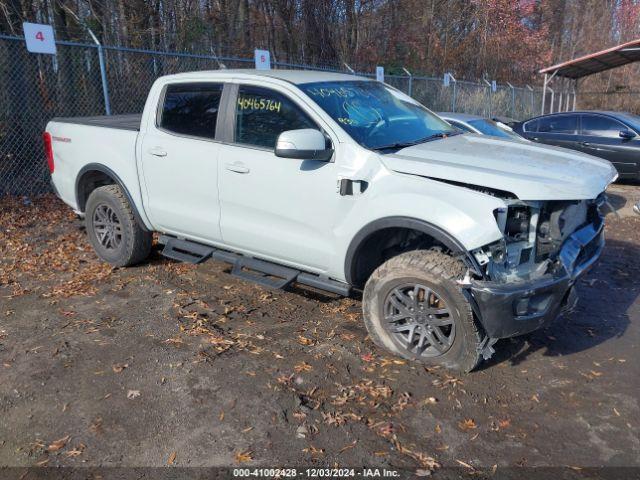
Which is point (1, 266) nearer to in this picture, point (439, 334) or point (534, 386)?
point (439, 334)

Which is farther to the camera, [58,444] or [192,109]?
[192,109]

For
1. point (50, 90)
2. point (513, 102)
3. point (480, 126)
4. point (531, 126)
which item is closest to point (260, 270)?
point (480, 126)

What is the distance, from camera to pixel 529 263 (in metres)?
3.48

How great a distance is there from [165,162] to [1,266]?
249cm

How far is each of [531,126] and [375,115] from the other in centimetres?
870

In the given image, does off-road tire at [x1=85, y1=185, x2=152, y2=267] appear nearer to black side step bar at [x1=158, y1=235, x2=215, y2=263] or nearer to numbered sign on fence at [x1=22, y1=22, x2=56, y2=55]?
black side step bar at [x1=158, y1=235, x2=215, y2=263]

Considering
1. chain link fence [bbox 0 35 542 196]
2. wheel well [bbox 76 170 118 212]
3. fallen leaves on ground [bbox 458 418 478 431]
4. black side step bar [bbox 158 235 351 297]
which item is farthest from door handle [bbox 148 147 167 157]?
chain link fence [bbox 0 35 542 196]

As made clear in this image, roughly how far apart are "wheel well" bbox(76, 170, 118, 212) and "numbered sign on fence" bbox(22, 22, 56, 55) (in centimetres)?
312

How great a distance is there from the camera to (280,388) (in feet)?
11.6

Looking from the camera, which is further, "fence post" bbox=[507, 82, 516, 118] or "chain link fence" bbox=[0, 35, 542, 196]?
"fence post" bbox=[507, 82, 516, 118]

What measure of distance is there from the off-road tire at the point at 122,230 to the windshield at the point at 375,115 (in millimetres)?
2394

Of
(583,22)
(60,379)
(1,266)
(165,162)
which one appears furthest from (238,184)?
(583,22)

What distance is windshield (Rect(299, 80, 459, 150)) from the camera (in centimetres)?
407

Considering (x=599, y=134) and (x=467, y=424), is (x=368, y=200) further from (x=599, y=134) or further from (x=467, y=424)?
(x=599, y=134)
